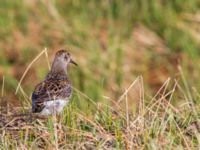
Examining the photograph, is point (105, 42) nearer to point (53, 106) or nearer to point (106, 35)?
point (106, 35)

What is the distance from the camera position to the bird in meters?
7.50

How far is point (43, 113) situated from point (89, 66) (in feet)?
19.8

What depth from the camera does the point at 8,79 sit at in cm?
1340

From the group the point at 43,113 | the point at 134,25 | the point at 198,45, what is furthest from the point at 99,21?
the point at 43,113

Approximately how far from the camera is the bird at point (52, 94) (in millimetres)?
7504

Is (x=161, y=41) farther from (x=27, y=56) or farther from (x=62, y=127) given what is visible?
(x=62, y=127)

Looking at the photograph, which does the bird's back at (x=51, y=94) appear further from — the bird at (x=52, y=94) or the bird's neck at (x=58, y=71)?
the bird's neck at (x=58, y=71)

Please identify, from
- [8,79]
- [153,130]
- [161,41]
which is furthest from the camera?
[161,41]

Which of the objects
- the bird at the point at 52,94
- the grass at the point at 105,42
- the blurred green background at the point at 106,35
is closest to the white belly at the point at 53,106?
the bird at the point at 52,94

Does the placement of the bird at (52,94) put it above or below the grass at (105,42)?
below

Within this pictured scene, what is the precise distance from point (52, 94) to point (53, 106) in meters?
0.20

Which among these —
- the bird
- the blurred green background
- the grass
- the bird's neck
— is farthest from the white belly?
the blurred green background

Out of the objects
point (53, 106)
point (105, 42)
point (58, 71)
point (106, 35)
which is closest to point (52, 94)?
point (53, 106)

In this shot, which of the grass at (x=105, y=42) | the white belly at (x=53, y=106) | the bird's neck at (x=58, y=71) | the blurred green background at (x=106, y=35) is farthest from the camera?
the blurred green background at (x=106, y=35)
